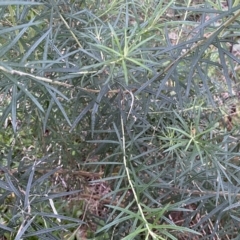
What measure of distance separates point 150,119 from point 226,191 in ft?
1.02

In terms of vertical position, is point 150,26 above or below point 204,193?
above

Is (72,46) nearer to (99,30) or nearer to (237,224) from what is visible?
(99,30)

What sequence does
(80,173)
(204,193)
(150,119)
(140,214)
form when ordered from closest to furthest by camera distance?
1. (140,214)
2. (204,193)
3. (150,119)
4. (80,173)

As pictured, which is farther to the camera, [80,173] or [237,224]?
[80,173]

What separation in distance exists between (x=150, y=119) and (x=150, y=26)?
367 millimetres

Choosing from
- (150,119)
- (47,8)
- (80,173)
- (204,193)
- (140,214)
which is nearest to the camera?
(140,214)

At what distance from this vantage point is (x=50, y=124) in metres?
1.33

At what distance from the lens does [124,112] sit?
1.13 m

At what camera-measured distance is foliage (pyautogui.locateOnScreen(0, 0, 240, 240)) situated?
953 millimetres

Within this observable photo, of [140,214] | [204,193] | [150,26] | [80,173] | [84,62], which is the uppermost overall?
[150,26]

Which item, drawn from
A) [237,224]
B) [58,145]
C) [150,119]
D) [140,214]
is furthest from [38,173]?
[237,224]

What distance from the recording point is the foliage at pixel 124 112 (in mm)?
953

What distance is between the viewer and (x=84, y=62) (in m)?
1.11

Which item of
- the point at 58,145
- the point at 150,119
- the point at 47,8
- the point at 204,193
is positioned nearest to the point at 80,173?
the point at 58,145
